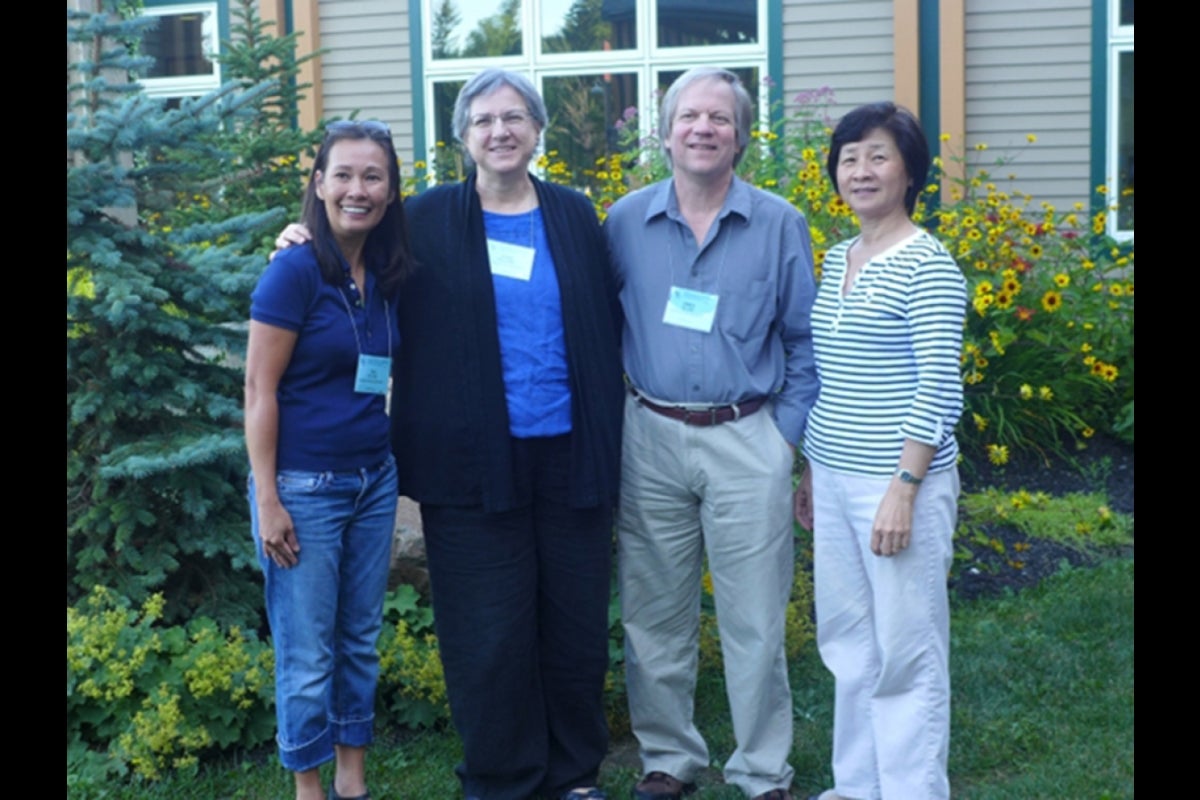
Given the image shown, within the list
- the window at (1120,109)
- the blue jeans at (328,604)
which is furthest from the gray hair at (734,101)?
the window at (1120,109)

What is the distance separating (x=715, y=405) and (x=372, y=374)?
946 mm

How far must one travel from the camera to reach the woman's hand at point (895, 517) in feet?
10.6

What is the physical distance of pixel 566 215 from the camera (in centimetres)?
365

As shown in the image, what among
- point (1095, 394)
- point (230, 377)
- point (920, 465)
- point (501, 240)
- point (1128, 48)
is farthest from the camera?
point (1128, 48)

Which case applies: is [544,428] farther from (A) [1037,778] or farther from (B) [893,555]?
(A) [1037,778]

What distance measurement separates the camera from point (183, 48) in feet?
35.8

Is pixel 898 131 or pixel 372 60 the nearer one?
pixel 898 131

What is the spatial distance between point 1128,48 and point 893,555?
→ 663 cm

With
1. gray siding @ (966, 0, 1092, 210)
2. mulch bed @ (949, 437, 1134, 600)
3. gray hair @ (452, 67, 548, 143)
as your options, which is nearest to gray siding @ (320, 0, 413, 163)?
gray siding @ (966, 0, 1092, 210)

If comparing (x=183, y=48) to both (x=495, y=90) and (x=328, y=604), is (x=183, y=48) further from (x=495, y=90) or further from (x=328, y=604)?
(x=328, y=604)

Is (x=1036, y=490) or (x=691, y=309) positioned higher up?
(x=691, y=309)

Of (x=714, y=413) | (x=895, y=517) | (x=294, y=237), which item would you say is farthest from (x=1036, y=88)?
(x=294, y=237)

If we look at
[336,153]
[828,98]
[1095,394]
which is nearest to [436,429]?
[336,153]

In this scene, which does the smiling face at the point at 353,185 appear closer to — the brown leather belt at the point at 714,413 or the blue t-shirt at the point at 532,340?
the blue t-shirt at the point at 532,340
